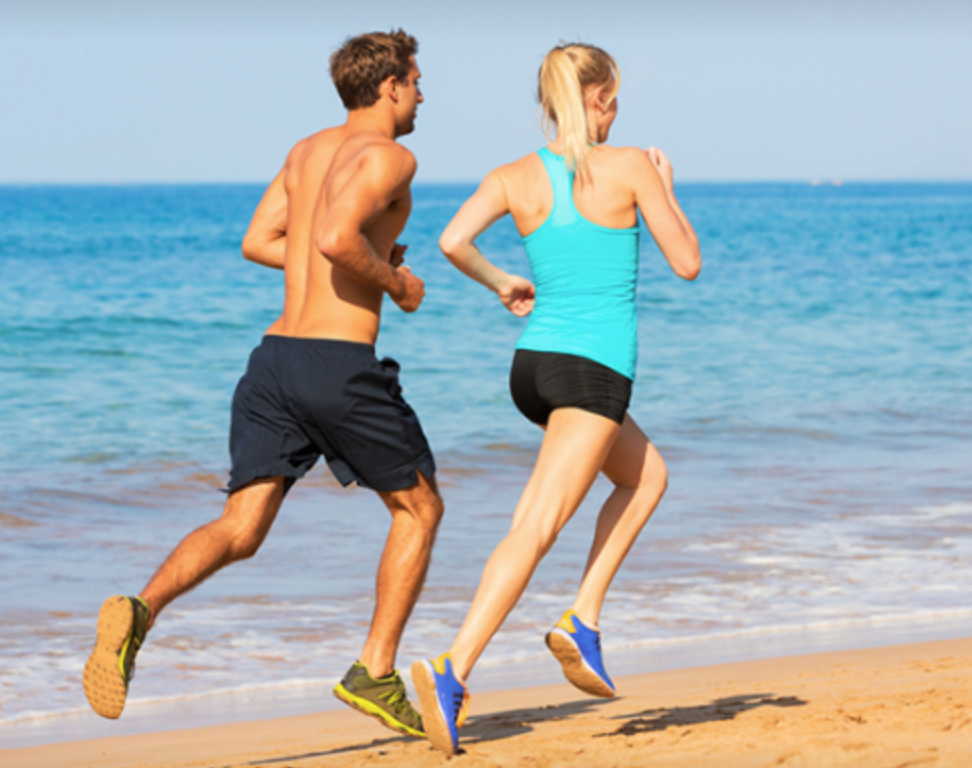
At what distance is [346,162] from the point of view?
3.38 m

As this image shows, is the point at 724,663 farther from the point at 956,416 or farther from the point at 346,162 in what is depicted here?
the point at 956,416

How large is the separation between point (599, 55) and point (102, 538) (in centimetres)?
501

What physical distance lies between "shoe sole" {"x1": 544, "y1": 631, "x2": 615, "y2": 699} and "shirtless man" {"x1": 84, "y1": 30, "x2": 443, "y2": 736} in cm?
46

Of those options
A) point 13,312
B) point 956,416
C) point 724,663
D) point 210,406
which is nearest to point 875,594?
point 724,663

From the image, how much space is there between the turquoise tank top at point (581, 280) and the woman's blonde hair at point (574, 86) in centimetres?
6

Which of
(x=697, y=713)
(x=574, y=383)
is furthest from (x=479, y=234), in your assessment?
(x=697, y=713)

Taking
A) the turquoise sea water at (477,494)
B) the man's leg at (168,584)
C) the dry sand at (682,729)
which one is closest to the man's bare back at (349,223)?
the man's leg at (168,584)

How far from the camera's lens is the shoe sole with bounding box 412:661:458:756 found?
3082 millimetres

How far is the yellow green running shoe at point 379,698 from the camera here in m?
3.51

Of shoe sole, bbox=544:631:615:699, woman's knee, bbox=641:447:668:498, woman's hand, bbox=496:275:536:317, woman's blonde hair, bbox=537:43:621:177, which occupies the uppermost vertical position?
woman's blonde hair, bbox=537:43:621:177

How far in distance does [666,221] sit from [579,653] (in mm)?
1236

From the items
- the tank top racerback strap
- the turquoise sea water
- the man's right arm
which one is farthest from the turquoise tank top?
the turquoise sea water

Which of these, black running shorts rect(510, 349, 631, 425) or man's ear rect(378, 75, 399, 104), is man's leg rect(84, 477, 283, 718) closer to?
black running shorts rect(510, 349, 631, 425)

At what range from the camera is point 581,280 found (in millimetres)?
3340
